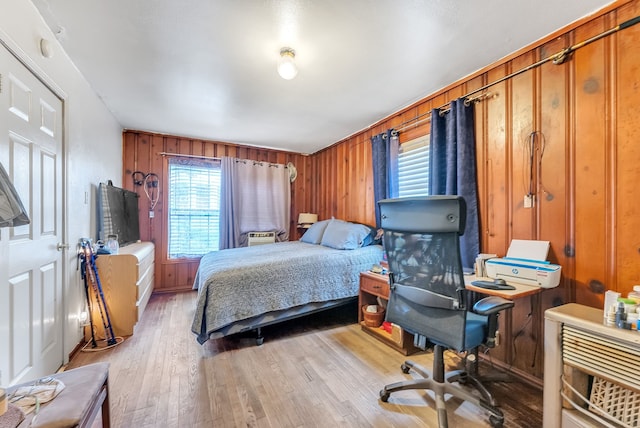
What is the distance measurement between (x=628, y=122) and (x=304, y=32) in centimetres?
203

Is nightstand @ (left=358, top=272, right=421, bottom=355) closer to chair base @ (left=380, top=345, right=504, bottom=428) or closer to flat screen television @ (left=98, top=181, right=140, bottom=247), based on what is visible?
chair base @ (left=380, top=345, right=504, bottom=428)

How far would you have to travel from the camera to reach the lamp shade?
470 cm

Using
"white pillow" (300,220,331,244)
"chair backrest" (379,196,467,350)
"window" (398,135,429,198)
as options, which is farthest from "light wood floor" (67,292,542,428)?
"window" (398,135,429,198)

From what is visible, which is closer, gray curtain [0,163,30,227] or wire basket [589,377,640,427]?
gray curtain [0,163,30,227]

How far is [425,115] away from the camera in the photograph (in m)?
2.76

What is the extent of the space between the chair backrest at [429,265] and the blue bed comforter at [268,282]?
1165 millimetres

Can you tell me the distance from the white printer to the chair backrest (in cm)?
66

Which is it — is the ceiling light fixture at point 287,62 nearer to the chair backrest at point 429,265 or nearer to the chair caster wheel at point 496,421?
the chair backrest at point 429,265

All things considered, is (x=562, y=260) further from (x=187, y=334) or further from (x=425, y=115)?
(x=187, y=334)

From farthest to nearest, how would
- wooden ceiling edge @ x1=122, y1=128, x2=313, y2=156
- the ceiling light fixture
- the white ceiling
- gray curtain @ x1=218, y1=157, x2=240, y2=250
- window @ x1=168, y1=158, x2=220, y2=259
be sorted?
gray curtain @ x1=218, y1=157, x2=240, y2=250
window @ x1=168, y1=158, x2=220, y2=259
wooden ceiling edge @ x1=122, y1=128, x2=313, y2=156
the ceiling light fixture
the white ceiling

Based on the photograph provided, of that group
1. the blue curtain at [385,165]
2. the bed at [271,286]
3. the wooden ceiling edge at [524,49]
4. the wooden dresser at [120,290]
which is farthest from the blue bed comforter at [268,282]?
the wooden ceiling edge at [524,49]

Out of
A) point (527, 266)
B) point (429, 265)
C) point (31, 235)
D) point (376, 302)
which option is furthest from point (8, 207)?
point (376, 302)

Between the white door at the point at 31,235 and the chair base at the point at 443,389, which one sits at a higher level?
the white door at the point at 31,235

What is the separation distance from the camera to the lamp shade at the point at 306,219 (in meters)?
4.70
